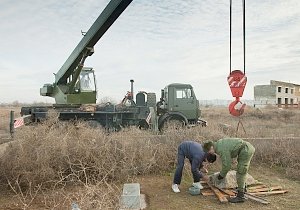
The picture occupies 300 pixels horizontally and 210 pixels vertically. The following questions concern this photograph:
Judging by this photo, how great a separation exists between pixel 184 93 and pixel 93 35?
16.2 feet

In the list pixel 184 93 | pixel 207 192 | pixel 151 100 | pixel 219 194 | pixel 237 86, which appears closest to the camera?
pixel 219 194

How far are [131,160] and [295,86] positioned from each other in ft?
214

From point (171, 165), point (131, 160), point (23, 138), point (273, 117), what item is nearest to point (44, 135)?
point (23, 138)

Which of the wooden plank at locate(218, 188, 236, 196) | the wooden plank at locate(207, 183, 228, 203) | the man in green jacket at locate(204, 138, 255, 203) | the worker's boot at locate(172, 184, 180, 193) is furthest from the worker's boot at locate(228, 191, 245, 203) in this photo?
the worker's boot at locate(172, 184, 180, 193)

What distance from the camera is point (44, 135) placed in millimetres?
7277

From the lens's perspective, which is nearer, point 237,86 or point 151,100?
point 237,86

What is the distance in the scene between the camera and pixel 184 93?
1368 centimetres

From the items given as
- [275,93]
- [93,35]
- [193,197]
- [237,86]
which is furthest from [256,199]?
[275,93]

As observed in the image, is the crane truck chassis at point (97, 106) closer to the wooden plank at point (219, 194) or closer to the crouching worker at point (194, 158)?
→ the crouching worker at point (194, 158)

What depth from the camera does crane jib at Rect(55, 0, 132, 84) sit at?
915 centimetres

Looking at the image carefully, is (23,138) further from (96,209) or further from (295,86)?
(295,86)

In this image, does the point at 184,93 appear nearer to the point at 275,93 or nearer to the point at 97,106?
the point at 97,106

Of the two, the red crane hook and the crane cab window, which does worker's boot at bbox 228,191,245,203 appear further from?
the crane cab window

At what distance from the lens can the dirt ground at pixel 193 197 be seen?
5.79 meters
